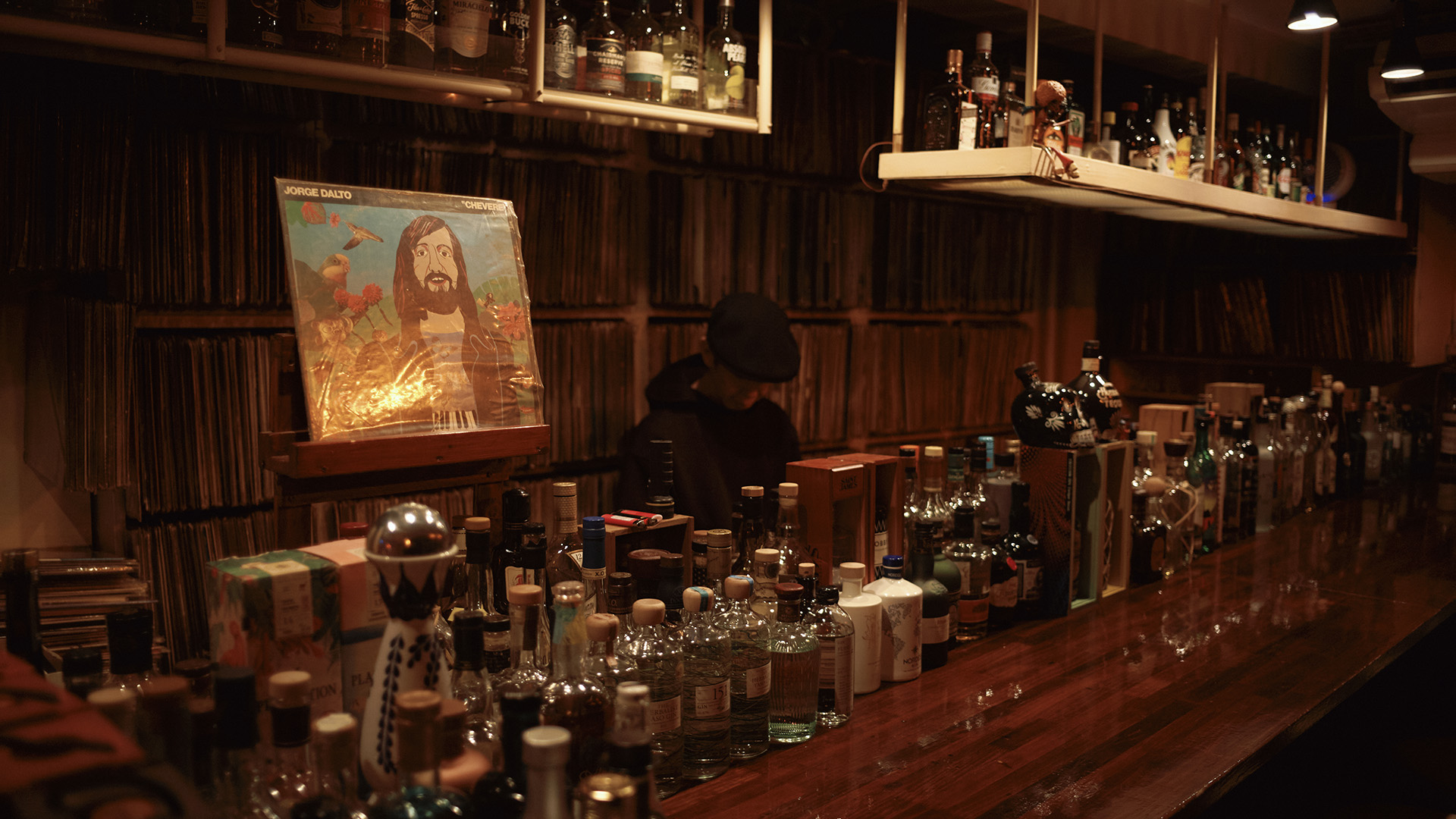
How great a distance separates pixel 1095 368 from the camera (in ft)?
8.94

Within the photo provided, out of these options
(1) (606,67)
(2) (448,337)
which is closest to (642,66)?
(1) (606,67)

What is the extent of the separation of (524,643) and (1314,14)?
340 cm

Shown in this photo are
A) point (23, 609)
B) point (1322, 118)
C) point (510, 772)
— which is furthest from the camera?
point (1322, 118)

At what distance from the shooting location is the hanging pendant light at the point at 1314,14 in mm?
3385

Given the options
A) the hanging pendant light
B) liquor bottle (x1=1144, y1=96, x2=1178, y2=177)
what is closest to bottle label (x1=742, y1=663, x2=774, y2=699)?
liquor bottle (x1=1144, y1=96, x2=1178, y2=177)

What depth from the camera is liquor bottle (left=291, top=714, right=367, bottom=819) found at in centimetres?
95

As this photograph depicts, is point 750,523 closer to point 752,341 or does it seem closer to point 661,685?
point 661,685

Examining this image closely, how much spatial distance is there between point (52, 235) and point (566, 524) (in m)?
1.48

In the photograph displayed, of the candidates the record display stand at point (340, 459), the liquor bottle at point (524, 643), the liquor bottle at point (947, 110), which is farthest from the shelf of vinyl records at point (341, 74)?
the liquor bottle at point (524, 643)

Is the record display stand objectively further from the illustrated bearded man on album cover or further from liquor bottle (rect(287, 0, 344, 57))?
liquor bottle (rect(287, 0, 344, 57))

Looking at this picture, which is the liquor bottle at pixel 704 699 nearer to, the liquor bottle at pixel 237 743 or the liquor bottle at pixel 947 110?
the liquor bottle at pixel 237 743

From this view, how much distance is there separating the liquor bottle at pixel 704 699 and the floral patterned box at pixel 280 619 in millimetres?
492

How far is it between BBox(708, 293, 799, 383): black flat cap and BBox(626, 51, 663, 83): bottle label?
75cm

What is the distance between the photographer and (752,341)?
10.2 feet
